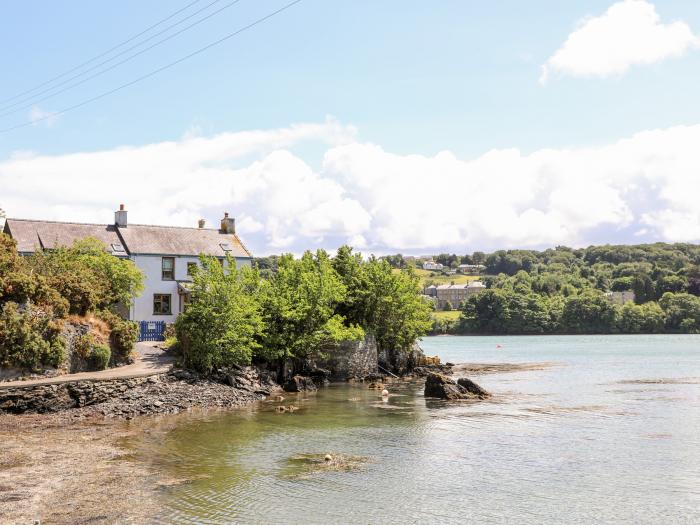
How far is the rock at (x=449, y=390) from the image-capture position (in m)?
50.0

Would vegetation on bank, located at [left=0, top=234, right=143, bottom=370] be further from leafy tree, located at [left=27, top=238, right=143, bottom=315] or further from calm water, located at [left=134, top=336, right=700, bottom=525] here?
calm water, located at [left=134, top=336, right=700, bottom=525]

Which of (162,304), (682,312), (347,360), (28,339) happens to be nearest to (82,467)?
(28,339)

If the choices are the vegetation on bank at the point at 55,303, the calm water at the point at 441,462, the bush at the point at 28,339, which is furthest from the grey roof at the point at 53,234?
the calm water at the point at 441,462

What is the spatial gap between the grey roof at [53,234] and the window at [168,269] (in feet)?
12.5

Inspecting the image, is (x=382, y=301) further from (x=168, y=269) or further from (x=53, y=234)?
(x=53, y=234)

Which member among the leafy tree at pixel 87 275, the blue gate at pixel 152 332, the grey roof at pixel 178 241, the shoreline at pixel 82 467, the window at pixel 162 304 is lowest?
the shoreline at pixel 82 467

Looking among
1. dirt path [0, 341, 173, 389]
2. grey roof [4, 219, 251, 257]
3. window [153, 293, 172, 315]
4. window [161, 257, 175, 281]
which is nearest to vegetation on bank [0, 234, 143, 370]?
dirt path [0, 341, 173, 389]

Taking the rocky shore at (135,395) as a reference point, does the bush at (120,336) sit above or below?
above

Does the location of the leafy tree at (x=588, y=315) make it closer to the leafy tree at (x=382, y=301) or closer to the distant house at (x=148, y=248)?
the leafy tree at (x=382, y=301)

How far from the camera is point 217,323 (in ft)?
155

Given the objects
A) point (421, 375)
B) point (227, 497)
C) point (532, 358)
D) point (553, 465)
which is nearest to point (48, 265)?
point (227, 497)

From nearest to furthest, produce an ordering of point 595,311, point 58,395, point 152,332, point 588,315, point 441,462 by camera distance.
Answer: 1. point 441,462
2. point 58,395
3. point 152,332
4. point 595,311
5. point 588,315

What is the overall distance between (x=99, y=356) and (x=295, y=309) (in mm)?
16627

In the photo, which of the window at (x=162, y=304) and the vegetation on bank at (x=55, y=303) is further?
the window at (x=162, y=304)
